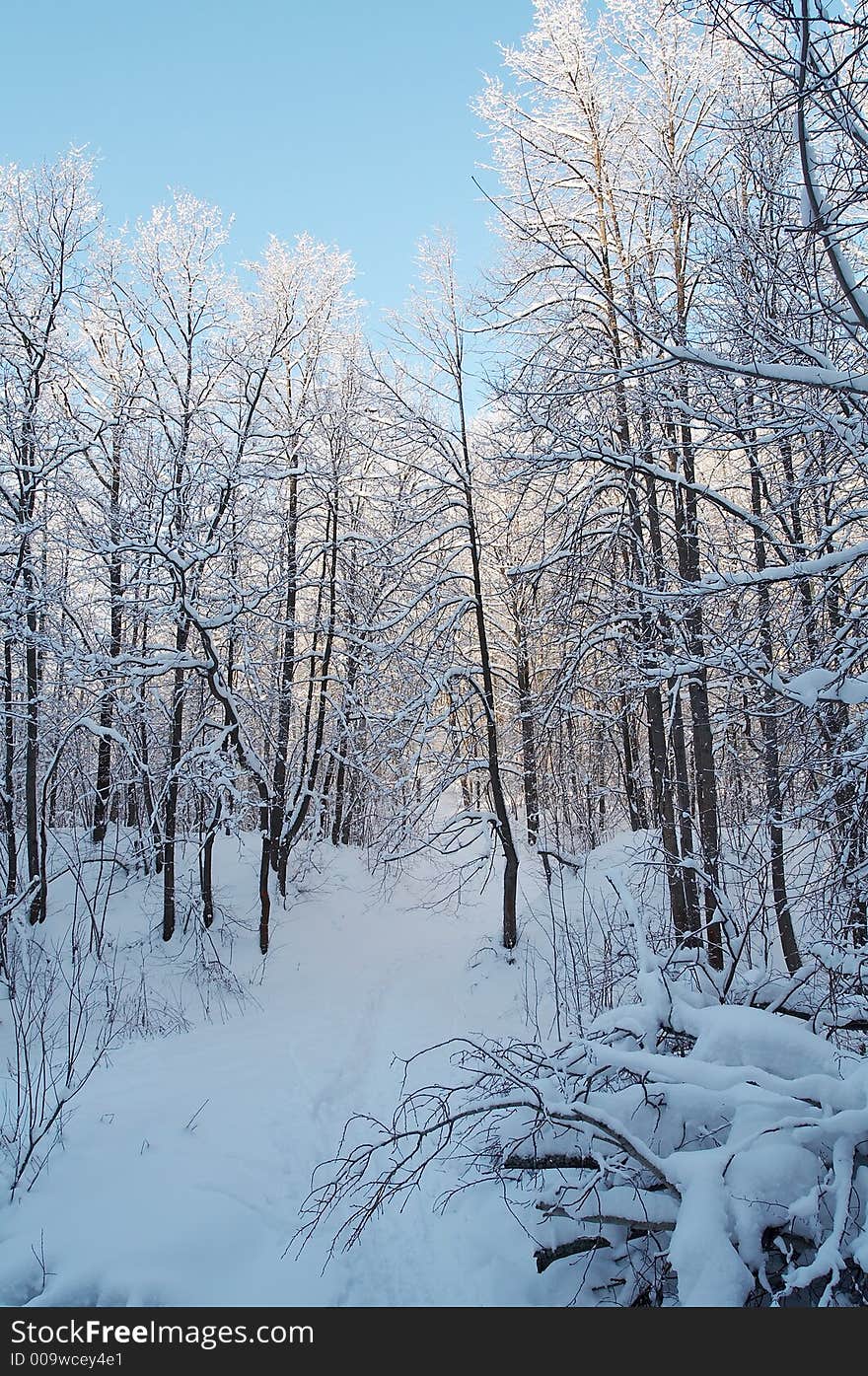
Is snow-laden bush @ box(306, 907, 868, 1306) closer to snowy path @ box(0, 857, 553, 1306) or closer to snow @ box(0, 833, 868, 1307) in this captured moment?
snow @ box(0, 833, 868, 1307)

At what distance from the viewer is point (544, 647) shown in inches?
429

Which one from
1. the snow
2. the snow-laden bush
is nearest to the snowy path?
the snow

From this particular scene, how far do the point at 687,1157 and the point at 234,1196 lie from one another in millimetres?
2844

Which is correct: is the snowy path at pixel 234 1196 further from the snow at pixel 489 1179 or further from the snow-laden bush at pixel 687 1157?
the snow-laden bush at pixel 687 1157

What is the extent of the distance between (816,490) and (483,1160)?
6575mm

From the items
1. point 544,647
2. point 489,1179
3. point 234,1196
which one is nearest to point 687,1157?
point 489,1179

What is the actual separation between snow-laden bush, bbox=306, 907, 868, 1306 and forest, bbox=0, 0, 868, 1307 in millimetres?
20

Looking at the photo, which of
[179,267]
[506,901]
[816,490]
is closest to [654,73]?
[816,490]

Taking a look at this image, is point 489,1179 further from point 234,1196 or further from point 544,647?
point 544,647

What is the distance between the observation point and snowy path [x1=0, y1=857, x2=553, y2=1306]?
12.1 feet

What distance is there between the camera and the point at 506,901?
37.2 ft

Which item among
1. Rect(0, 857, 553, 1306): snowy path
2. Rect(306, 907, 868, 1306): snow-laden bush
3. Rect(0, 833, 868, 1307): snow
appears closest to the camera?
Rect(306, 907, 868, 1306): snow-laden bush

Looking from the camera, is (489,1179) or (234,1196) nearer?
(489,1179)

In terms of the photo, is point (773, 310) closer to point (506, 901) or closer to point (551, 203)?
point (551, 203)
